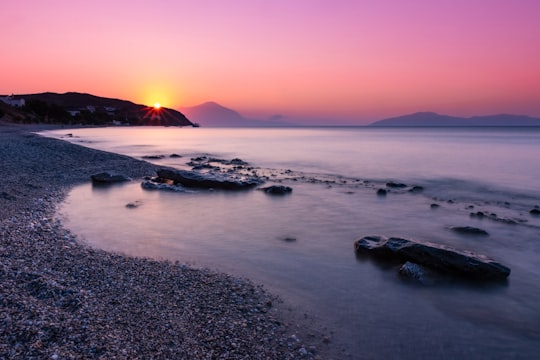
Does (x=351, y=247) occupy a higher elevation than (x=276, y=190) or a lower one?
lower

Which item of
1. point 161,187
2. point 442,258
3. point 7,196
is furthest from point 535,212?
point 7,196

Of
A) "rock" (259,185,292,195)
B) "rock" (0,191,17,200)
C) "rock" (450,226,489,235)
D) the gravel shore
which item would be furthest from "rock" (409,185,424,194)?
"rock" (0,191,17,200)

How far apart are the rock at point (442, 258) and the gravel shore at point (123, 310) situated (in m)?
4.51

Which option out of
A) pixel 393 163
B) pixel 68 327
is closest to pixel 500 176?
pixel 393 163

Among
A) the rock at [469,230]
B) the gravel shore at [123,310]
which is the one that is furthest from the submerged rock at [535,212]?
the gravel shore at [123,310]

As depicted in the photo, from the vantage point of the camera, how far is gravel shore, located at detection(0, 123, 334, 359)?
564 centimetres

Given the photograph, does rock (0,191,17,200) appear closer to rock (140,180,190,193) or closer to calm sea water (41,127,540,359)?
calm sea water (41,127,540,359)

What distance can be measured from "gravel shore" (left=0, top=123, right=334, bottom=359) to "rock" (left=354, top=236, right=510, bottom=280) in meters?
4.51

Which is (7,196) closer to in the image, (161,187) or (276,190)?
(161,187)

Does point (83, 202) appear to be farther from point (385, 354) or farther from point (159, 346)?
point (385, 354)

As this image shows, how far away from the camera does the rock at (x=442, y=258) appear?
32.9 feet

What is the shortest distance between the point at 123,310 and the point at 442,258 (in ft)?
27.2

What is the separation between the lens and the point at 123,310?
6957mm

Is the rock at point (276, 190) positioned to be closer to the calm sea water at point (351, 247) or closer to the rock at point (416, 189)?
the calm sea water at point (351, 247)
